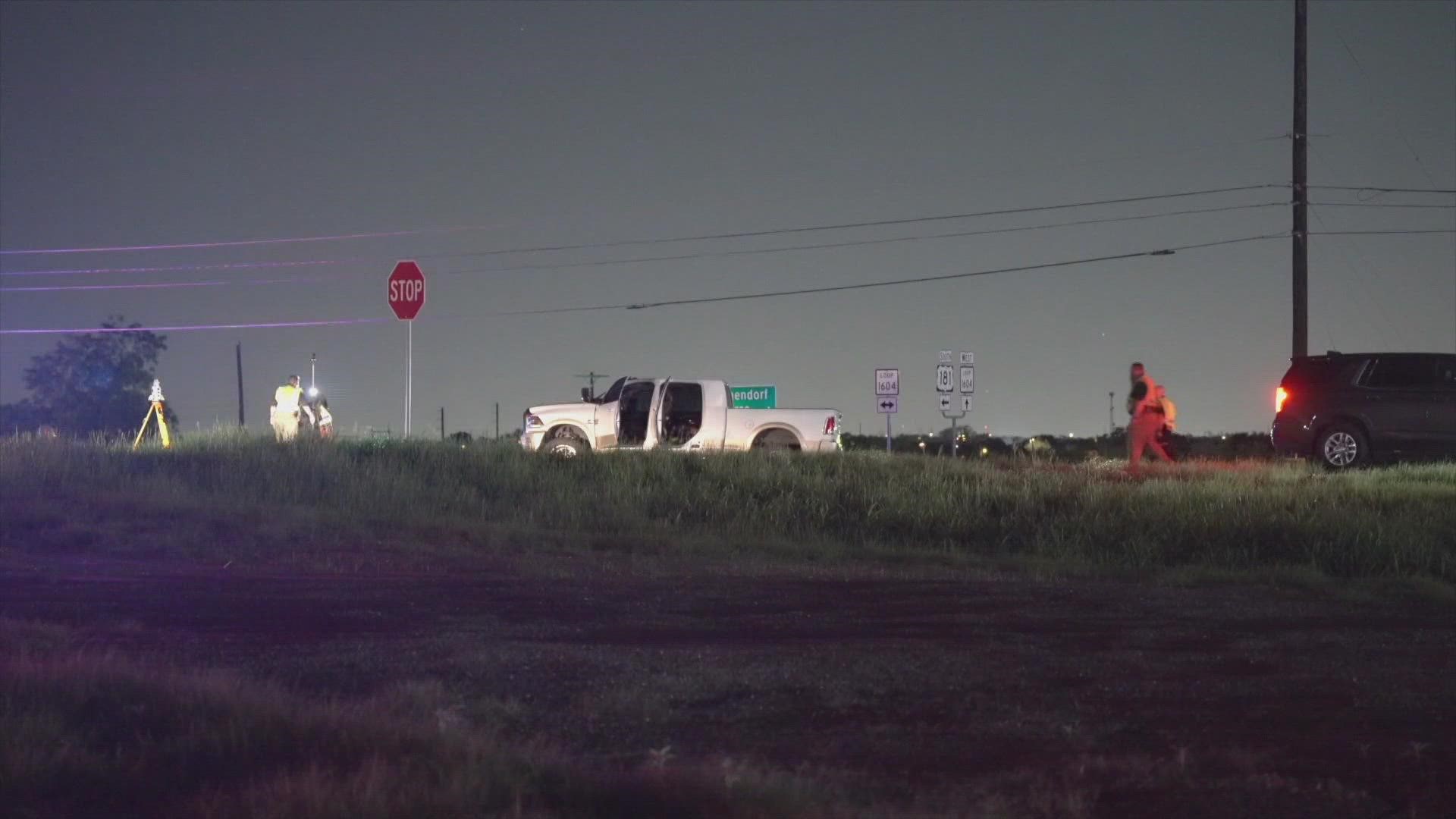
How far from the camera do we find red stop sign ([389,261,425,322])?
928 inches

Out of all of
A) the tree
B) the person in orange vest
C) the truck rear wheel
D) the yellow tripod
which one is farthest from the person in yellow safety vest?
the tree

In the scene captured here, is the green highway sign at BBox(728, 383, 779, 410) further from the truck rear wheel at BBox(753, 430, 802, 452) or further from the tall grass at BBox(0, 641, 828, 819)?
the tall grass at BBox(0, 641, 828, 819)

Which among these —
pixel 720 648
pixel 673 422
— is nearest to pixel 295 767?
pixel 720 648

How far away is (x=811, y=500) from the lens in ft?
66.1

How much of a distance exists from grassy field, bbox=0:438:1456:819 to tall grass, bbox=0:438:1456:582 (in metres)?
0.08

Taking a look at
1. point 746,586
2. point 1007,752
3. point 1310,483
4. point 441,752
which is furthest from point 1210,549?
point 441,752

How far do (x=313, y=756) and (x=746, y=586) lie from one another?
716 centimetres

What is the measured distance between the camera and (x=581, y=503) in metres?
19.8

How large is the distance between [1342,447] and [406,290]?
15457mm

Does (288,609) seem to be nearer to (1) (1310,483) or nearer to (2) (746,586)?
(2) (746,586)

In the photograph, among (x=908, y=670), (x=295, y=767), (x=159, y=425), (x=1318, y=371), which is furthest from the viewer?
(x=159, y=425)

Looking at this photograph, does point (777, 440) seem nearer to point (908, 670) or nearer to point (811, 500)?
point (811, 500)

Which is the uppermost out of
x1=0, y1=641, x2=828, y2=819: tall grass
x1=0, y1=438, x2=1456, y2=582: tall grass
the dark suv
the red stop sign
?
the red stop sign

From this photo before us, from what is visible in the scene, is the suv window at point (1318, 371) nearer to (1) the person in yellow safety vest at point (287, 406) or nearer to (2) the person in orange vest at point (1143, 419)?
(2) the person in orange vest at point (1143, 419)
